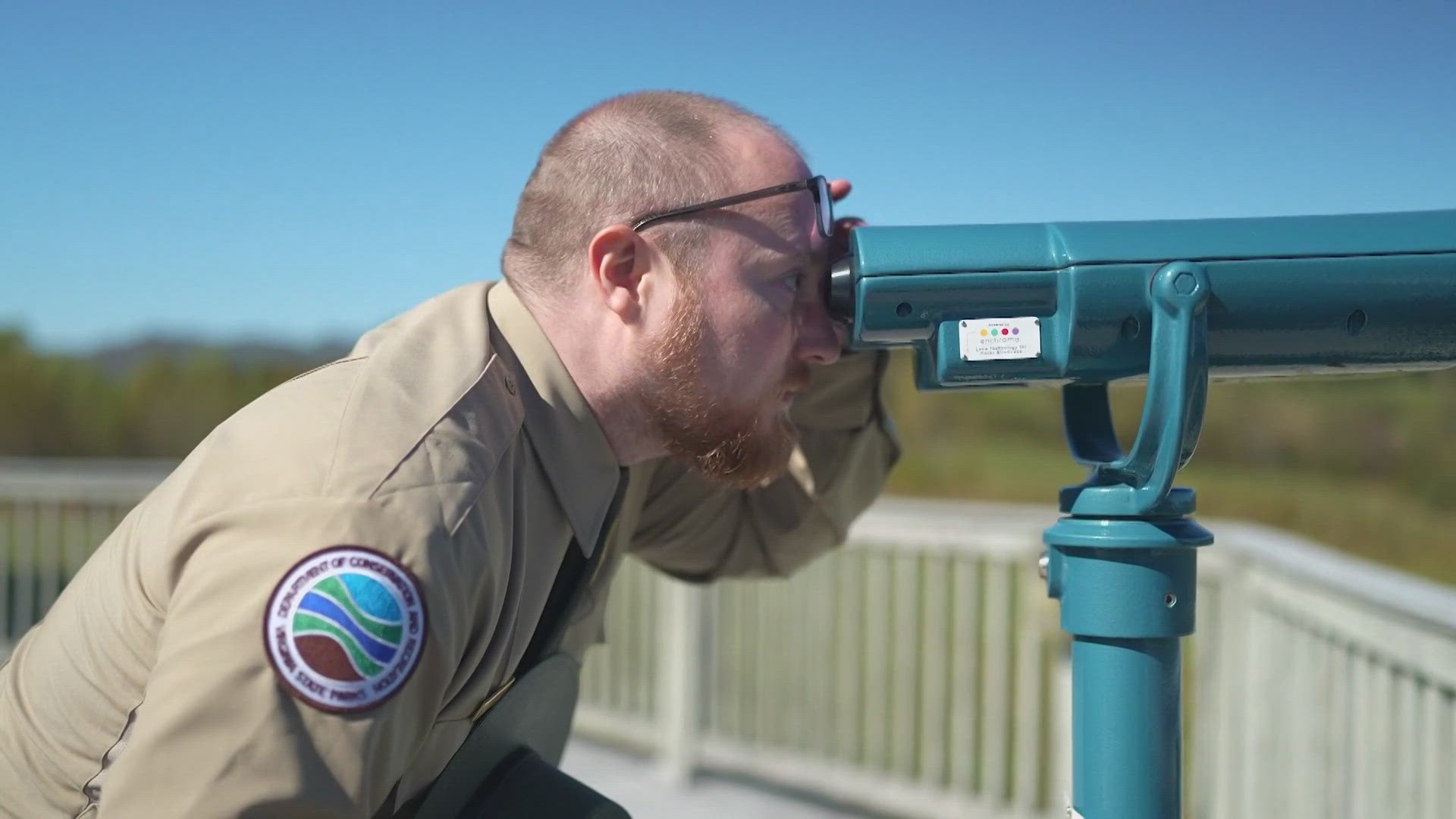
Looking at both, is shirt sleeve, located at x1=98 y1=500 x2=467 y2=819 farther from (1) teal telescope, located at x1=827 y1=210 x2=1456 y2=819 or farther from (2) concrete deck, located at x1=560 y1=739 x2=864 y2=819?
(2) concrete deck, located at x1=560 y1=739 x2=864 y2=819

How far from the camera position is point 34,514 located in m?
4.95

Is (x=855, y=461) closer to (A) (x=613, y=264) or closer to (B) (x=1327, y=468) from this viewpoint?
(A) (x=613, y=264)

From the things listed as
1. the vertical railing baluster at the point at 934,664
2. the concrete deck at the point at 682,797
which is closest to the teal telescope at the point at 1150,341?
the vertical railing baluster at the point at 934,664

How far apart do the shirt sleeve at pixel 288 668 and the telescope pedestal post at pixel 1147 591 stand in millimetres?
678

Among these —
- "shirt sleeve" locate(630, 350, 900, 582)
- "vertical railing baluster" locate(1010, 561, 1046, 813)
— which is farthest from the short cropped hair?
"vertical railing baluster" locate(1010, 561, 1046, 813)

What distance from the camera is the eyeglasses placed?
1.55 metres

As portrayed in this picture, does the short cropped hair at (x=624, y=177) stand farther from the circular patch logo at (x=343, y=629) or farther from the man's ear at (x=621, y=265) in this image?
the circular patch logo at (x=343, y=629)

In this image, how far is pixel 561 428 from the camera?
58.2 inches

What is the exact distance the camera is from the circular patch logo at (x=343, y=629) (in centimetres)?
102

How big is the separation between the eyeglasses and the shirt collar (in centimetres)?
21

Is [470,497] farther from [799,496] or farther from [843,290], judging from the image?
[799,496]

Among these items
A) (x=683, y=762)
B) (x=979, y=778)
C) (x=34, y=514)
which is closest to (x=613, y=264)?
(x=979, y=778)

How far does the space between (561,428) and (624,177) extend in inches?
15.1

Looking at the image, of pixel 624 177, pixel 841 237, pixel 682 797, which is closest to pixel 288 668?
pixel 624 177
